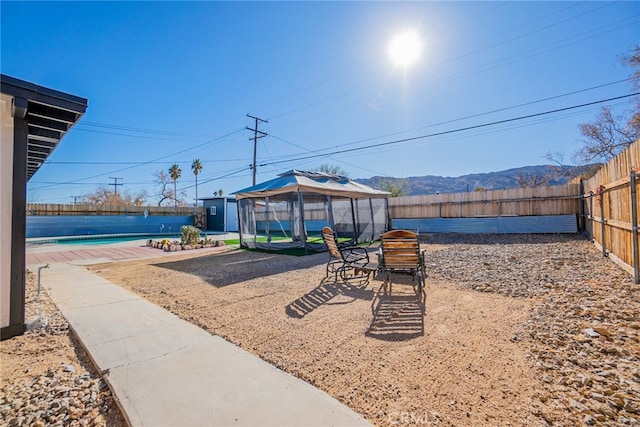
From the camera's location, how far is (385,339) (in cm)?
254

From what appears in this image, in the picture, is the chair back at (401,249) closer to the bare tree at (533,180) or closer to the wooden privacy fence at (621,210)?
the wooden privacy fence at (621,210)

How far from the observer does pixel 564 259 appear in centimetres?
577

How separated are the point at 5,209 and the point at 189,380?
276cm

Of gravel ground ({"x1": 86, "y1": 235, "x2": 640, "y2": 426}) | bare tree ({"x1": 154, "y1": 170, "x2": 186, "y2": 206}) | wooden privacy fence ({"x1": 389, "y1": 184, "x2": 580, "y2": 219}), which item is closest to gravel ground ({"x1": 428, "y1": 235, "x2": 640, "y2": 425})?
gravel ground ({"x1": 86, "y1": 235, "x2": 640, "y2": 426})

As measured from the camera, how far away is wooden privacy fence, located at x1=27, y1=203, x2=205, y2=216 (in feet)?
56.6

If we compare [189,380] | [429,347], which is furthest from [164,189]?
[429,347]

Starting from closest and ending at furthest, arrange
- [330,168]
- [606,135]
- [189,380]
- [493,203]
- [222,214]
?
[189,380], [493,203], [606,135], [222,214], [330,168]

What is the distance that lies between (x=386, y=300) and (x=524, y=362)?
1797 millimetres

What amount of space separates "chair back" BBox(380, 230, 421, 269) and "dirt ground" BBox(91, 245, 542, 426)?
450mm

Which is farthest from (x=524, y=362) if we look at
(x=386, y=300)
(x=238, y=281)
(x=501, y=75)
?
(x=501, y=75)

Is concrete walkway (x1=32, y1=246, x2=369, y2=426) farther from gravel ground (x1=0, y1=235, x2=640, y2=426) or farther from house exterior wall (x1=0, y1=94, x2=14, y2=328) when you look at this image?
house exterior wall (x1=0, y1=94, x2=14, y2=328)

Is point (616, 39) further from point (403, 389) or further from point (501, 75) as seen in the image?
point (403, 389)

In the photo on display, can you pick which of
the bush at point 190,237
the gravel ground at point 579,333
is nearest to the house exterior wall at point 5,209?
the gravel ground at point 579,333

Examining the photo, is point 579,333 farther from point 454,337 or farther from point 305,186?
point 305,186
